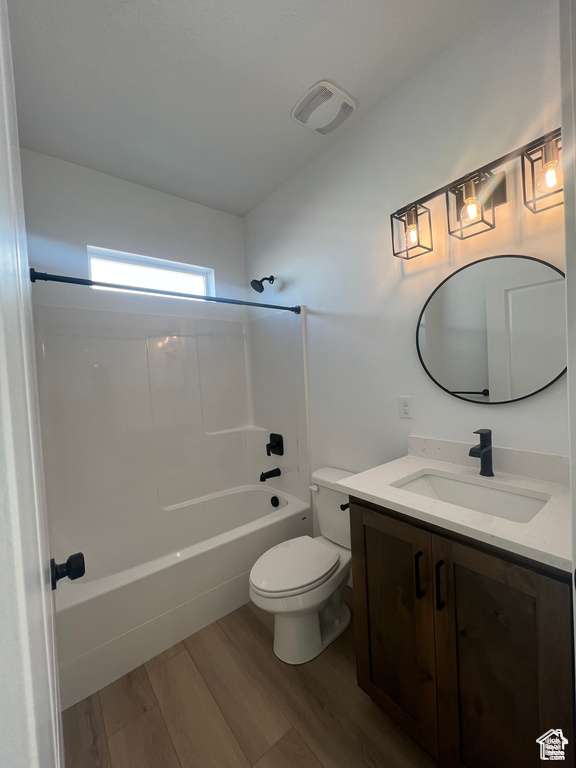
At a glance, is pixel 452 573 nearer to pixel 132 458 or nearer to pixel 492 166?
pixel 492 166

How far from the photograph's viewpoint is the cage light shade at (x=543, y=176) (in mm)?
1050

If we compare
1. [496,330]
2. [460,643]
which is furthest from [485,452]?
[460,643]

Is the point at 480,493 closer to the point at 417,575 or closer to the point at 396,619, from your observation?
the point at 417,575

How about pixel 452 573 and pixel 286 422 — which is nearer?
pixel 452 573

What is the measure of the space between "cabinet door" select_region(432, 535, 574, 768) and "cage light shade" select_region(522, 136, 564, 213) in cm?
121

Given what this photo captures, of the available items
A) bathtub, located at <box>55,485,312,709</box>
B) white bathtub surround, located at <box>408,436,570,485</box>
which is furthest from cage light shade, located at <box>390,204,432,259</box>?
bathtub, located at <box>55,485,312,709</box>

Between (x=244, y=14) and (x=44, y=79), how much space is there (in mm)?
950

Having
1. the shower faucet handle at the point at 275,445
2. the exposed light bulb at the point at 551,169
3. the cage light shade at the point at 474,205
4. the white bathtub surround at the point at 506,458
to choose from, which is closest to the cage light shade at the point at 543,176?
the exposed light bulb at the point at 551,169

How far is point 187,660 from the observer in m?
1.48

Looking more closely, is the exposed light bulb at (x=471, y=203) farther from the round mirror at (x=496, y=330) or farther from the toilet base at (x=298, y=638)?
the toilet base at (x=298, y=638)

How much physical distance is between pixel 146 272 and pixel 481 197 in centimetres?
215

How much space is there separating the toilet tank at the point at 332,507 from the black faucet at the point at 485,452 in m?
0.71

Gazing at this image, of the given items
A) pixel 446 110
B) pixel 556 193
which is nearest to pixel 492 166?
pixel 556 193

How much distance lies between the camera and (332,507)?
177cm
